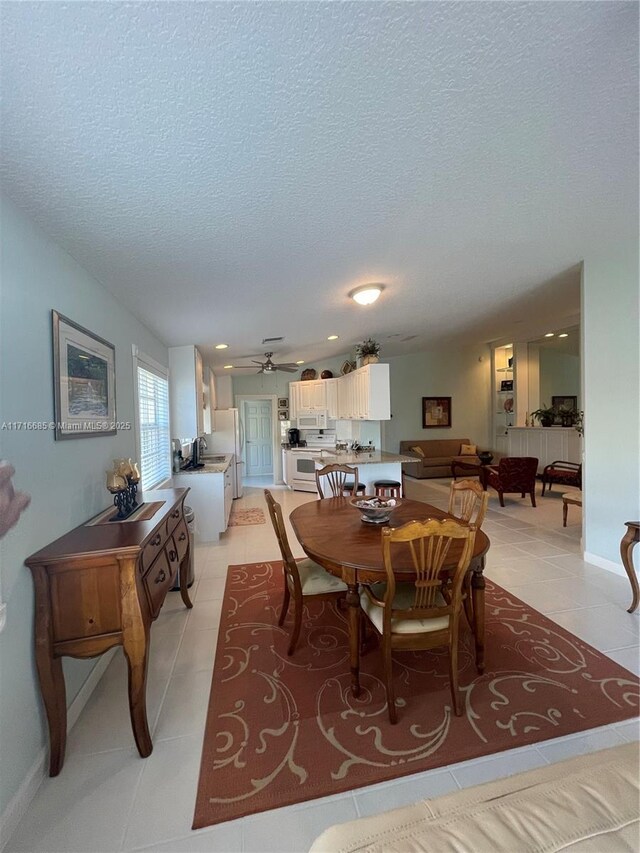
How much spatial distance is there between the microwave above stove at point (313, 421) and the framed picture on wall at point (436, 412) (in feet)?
11.2

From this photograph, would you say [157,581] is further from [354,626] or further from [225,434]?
[225,434]

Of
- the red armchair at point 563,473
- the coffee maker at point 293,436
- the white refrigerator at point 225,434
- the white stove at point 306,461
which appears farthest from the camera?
the coffee maker at point 293,436

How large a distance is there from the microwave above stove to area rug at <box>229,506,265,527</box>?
213cm

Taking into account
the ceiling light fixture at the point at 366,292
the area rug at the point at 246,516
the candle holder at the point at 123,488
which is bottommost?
the area rug at the point at 246,516

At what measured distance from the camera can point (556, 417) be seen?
7465 millimetres

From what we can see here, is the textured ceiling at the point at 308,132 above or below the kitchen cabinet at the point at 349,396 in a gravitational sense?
above

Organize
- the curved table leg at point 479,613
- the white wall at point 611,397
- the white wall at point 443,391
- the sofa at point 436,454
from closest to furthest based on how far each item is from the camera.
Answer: the curved table leg at point 479,613, the white wall at point 611,397, the sofa at point 436,454, the white wall at point 443,391

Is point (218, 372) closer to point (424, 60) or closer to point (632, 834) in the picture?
point (424, 60)

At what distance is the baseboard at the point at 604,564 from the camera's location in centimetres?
305

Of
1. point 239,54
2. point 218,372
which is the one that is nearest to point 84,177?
point 239,54

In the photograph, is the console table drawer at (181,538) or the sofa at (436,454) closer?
the console table drawer at (181,538)

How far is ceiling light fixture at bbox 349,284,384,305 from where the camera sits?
10.3 feet

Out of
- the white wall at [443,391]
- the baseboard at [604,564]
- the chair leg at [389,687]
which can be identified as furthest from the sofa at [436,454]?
the chair leg at [389,687]

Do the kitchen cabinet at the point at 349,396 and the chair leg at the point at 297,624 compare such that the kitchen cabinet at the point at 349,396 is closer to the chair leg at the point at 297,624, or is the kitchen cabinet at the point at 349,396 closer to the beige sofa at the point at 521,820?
the chair leg at the point at 297,624
